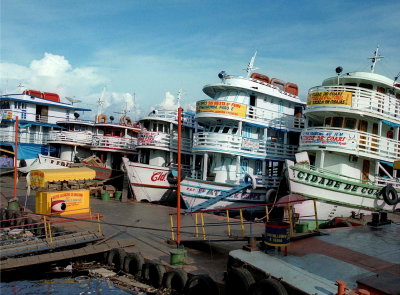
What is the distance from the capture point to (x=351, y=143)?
17047 millimetres

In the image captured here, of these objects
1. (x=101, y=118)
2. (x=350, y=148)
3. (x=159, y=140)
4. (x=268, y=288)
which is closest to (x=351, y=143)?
(x=350, y=148)

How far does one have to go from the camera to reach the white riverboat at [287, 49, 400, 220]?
16.2 m

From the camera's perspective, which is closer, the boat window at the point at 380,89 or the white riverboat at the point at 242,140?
the boat window at the point at 380,89

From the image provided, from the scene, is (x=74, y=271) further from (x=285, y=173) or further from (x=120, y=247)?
(x=285, y=173)

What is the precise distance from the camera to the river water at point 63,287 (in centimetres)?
973

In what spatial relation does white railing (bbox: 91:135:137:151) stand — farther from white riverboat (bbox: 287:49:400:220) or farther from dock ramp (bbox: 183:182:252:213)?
white riverboat (bbox: 287:49:400:220)

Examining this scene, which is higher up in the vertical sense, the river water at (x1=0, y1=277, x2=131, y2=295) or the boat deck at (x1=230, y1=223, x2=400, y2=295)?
the boat deck at (x1=230, y1=223, x2=400, y2=295)

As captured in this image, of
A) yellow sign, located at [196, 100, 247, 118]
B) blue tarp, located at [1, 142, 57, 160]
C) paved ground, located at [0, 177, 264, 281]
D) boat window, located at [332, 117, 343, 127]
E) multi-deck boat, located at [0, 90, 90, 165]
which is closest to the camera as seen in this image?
paved ground, located at [0, 177, 264, 281]

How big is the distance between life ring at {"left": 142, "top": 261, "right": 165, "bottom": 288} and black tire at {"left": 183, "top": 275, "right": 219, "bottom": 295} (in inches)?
47.2

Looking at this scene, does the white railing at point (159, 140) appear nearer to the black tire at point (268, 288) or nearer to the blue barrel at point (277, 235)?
the blue barrel at point (277, 235)

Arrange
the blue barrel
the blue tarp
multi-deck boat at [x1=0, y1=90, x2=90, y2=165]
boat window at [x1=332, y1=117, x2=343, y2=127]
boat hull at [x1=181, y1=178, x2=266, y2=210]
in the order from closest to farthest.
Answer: the blue barrel
boat window at [x1=332, y1=117, x2=343, y2=127]
boat hull at [x1=181, y1=178, x2=266, y2=210]
the blue tarp
multi-deck boat at [x1=0, y1=90, x2=90, y2=165]

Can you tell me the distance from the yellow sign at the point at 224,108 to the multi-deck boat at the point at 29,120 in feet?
66.5

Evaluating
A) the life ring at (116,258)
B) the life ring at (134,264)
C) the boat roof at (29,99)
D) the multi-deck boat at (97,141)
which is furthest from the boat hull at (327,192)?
the boat roof at (29,99)

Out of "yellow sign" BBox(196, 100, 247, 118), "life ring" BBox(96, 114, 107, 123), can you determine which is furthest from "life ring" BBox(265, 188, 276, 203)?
"life ring" BBox(96, 114, 107, 123)
